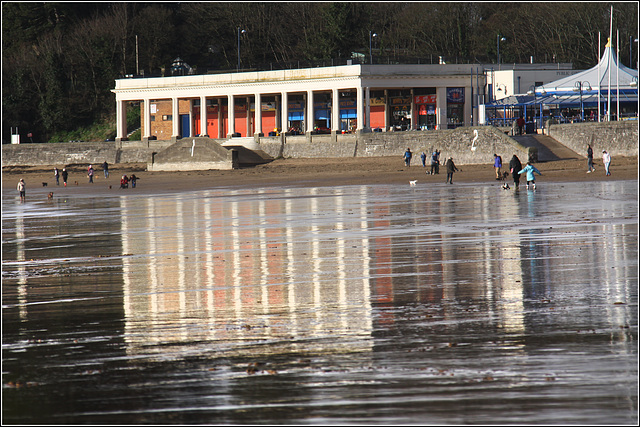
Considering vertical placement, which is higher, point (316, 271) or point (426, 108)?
point (426, 108)

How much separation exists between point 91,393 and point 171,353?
1.57m

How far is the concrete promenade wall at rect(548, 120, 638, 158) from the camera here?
161 ft

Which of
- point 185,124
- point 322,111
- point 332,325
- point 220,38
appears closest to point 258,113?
point 322,111

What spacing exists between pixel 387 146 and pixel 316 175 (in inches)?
331

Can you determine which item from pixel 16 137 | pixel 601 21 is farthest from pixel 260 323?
pixel 16 137

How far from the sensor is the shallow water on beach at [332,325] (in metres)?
7.21

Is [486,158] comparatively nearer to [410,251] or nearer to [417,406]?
[410,251]

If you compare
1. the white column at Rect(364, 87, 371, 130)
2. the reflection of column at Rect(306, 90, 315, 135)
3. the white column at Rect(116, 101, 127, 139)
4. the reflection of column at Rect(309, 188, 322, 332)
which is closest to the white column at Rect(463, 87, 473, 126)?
the white column at Rect(364, 87, 371, 130)

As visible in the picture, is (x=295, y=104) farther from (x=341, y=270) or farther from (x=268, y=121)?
(x=341, y=270)

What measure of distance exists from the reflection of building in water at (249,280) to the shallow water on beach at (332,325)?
6 centimetres

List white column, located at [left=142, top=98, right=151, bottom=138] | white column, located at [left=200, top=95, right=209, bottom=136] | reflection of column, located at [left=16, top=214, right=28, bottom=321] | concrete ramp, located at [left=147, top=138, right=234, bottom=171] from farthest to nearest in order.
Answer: white column, located at [left=142, top=98, right=151, bottom=138], white column, located at [left=200, top=95, right=209, bottom=136], concrete ramp, located at [left=147, top=138, right=234, bottom=171], reflection of column, located at [left=16, top=214, right=28, bottom=321]

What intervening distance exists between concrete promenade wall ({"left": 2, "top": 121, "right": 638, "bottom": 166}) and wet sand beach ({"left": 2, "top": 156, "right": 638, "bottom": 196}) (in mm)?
1056

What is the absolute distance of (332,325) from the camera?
10.5 meters

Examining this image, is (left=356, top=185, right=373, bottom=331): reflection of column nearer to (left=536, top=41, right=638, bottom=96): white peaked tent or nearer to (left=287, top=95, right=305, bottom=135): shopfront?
(left=536, top=41, right=638, bottom=96): white peaked tent
